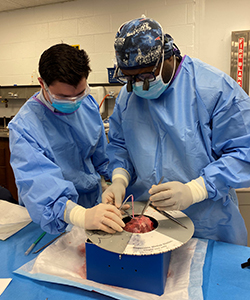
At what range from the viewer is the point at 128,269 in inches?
33.8

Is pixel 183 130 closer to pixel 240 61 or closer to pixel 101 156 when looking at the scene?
pixel 101 156

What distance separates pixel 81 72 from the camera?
1.20 m

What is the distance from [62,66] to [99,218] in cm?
69

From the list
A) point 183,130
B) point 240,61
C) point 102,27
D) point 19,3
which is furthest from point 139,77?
point 19,3

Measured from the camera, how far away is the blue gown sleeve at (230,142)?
1.00 meters

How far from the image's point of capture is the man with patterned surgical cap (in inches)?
39.4

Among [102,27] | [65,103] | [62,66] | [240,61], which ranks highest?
[102,27]

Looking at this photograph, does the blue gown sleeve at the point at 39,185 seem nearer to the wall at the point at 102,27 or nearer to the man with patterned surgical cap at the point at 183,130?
the man with patterned surgical cap at the point at 183,130

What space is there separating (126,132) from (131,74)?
302 mm

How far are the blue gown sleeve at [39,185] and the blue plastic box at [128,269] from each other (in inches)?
8.7

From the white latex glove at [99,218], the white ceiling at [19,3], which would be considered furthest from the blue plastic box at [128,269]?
the white ceiling at [19,3]

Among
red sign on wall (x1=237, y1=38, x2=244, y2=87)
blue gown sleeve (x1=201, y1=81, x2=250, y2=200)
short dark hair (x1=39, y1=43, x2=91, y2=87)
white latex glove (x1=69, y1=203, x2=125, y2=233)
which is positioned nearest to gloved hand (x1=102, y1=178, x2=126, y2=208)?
white latex glove (x1=69, y1=203, x2=125, y2=233)

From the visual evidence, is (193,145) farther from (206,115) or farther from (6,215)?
(6,215)

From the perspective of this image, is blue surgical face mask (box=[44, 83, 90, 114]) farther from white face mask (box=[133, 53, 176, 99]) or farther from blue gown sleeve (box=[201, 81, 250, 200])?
blue gown sleeve (box=[201, 81, 250, 200])
